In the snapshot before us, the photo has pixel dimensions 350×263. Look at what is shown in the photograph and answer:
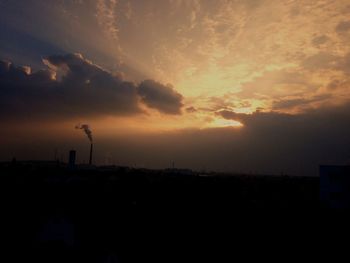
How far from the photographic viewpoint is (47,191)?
30.0m

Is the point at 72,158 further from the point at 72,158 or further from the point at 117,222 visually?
the point at 117,222

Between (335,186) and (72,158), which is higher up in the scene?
(72,158)

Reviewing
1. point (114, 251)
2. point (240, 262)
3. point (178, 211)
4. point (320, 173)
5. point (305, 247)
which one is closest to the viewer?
point (114, 251)

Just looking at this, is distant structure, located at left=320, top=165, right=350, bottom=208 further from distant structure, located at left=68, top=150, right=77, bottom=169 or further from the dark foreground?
distant structure, located at left=68, top=150, right=77, bottom=169

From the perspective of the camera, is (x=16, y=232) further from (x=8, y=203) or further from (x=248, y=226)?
(x=248, y=226)

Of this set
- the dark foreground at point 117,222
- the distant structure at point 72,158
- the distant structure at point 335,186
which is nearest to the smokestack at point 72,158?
the distant structure at point 72,158

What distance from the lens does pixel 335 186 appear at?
37188 mm

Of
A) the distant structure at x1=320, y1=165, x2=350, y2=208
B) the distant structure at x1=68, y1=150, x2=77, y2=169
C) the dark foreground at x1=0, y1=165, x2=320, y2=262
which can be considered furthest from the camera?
the distant structure at x1=68, y1=150, x2=77, y2=169

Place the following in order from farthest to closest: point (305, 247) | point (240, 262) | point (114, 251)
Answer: point (305, 247), point (240, 262), point (114, 251)

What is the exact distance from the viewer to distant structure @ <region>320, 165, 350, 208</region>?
36.5 metres

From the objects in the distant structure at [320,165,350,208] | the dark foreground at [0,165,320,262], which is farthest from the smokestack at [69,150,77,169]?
the distant structure at [320,165,350,208]

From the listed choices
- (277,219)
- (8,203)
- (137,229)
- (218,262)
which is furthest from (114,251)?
(277,219)

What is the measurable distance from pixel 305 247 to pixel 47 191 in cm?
2377

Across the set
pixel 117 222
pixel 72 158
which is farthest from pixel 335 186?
pixel 72 158
